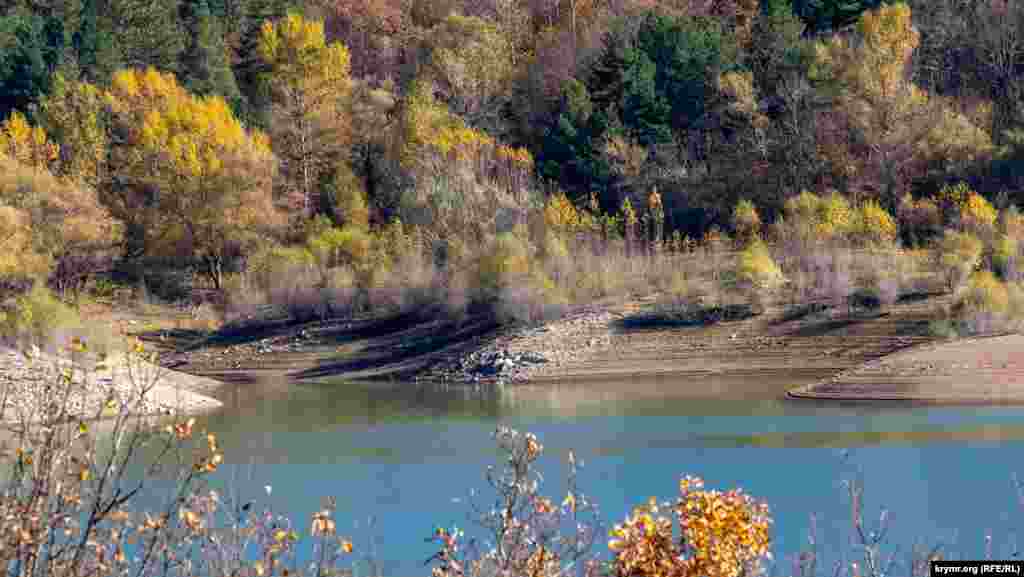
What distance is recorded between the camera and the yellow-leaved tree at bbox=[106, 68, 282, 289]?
210ft

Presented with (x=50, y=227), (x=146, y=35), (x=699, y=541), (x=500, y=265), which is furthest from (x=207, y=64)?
(x=699, y=541)

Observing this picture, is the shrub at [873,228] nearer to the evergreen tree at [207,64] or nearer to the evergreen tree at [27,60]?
the evergreen tree at [207,64]

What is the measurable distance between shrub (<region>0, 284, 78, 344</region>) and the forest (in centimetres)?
209

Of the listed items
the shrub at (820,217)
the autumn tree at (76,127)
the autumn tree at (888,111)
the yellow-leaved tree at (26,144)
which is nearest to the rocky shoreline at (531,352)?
the shrub at (820,217)

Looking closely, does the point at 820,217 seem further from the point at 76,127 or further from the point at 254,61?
the point at 76,127

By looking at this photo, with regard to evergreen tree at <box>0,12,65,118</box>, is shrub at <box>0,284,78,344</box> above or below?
below

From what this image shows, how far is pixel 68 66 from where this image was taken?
67500 mm

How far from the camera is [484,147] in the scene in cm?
6475

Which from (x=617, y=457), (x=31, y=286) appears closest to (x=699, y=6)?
(x=31, y=286)

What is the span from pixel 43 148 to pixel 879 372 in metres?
39.9

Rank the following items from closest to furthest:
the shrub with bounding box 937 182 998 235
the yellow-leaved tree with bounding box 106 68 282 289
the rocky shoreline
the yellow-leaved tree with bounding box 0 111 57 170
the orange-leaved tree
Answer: the orange-leaved tree → the rocky shoreline → the shrub with bounding box 937 182 998 235 → the yellow-leaved tree with bounding box 0 111 57 170 → the yellow-leaved tree with bounding box 106 68 282 289

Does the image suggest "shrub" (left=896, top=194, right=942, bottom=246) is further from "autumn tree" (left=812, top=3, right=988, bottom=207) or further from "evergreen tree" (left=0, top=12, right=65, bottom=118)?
"evergreen tree" (left=0, top=12, right=65, bottom=118)

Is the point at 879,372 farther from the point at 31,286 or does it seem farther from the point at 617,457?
the point at 31,286

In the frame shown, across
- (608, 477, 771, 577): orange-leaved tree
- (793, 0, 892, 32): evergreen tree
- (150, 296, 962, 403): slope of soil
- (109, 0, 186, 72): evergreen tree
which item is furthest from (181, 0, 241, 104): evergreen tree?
(608, 477, 771, 577): orange-leaved tree
